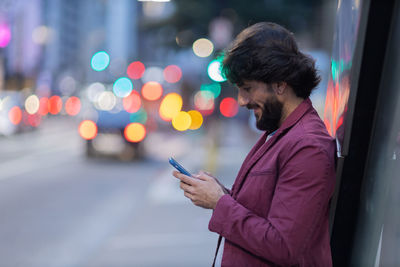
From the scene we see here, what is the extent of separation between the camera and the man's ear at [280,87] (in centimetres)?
180

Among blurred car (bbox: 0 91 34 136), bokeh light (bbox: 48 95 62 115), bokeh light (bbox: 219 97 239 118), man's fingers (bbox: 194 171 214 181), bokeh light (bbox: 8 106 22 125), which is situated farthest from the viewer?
bokeh light (bbox: 48 95 62 115)

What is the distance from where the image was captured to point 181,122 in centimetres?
2575

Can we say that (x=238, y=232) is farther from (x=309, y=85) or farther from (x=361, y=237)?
(x=361, y=237)

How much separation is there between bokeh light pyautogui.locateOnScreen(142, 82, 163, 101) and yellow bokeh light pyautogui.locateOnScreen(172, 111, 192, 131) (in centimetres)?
142

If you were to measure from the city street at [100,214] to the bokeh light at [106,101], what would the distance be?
1413 mm

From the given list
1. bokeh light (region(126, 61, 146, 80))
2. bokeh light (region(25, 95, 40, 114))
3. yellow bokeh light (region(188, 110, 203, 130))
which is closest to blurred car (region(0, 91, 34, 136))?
bokeh light (region(25, 95, 40, 114))

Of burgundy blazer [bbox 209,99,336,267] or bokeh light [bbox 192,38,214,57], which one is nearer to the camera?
burgundy blazer [bbox 209,99,336,267]

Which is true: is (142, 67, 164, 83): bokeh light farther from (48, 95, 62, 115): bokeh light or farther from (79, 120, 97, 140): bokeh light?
(79, 120, 97, 140): bokeh light

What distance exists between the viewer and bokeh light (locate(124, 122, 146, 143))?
44.9ft

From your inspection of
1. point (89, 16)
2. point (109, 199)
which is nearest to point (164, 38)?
point (109, 199)

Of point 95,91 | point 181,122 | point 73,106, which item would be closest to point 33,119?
point 95,91

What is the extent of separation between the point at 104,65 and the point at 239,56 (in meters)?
28.6

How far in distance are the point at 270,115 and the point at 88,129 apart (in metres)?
12.3

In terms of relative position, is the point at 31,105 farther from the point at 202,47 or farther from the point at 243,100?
the point at 243,100
